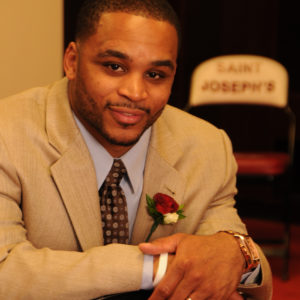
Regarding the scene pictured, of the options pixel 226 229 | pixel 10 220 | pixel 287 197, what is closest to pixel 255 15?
pixel 287 197

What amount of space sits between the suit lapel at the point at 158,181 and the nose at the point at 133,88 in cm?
28

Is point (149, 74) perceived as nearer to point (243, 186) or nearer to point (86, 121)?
point (86, 121)

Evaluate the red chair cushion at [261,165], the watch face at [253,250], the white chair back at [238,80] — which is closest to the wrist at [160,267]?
the watch face at [253,250]

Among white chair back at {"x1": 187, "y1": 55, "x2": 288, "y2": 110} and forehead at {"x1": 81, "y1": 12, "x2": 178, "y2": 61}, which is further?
white chair back at {"x1": 187, "y1": 55, "x2": 288, "y2": 110}

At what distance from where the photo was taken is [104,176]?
1.66m

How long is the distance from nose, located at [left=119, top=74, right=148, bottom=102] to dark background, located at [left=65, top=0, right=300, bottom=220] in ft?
11.3

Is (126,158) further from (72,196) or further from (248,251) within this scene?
(248,251)

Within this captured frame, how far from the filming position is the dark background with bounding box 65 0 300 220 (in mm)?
4938

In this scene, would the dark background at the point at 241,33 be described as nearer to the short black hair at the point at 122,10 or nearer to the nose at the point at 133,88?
the short black hair at the point at 122,10

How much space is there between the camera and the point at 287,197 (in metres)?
3.43

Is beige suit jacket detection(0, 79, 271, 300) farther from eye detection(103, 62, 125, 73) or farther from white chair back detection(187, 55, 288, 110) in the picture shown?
white chair back detection(187, 55, 288, 110)

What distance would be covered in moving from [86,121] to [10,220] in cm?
37

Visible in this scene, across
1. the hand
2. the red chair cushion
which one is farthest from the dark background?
the hand

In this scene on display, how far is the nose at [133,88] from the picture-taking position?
1.50 metres
